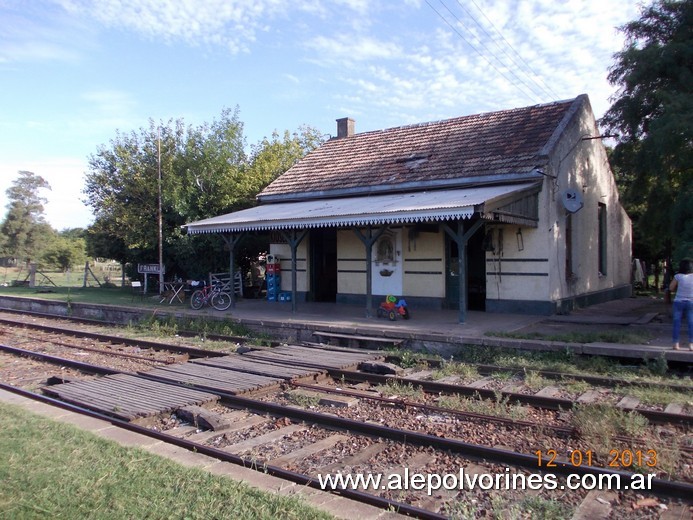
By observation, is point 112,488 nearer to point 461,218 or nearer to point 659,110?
point 461,218

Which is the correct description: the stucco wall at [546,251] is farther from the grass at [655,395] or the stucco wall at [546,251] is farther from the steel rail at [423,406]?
the steel rail at [423,406]

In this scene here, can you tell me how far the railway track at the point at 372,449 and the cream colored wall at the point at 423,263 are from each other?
26.8 ft

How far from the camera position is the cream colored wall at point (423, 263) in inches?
583

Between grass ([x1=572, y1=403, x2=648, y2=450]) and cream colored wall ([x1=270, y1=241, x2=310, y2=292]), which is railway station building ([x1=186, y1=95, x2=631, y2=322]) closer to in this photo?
cream colored wall ([x1=270, y1=241, x2=310, y2=292])

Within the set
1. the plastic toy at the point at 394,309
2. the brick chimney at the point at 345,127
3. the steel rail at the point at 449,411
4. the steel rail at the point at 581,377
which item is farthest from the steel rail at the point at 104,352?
the brick chimney at the point at 345,127

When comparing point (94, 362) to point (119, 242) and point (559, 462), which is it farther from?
point (119, 242)

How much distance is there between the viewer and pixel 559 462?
185 inches

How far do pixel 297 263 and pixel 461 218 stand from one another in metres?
8.25

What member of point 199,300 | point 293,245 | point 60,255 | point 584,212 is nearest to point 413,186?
point 293,245

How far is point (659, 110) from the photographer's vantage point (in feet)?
42.5

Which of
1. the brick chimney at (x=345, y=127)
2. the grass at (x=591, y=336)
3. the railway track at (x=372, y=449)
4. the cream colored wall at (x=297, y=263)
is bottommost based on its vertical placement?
the railway track at (x=372, y=449)

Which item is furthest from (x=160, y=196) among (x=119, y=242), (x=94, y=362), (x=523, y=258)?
(x=523, y=258)

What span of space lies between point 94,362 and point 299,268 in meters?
8.50

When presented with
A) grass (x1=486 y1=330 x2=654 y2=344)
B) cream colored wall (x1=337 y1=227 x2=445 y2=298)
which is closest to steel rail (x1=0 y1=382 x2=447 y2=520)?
grass (x1=486 y1=330 x2=654 y2=344)
